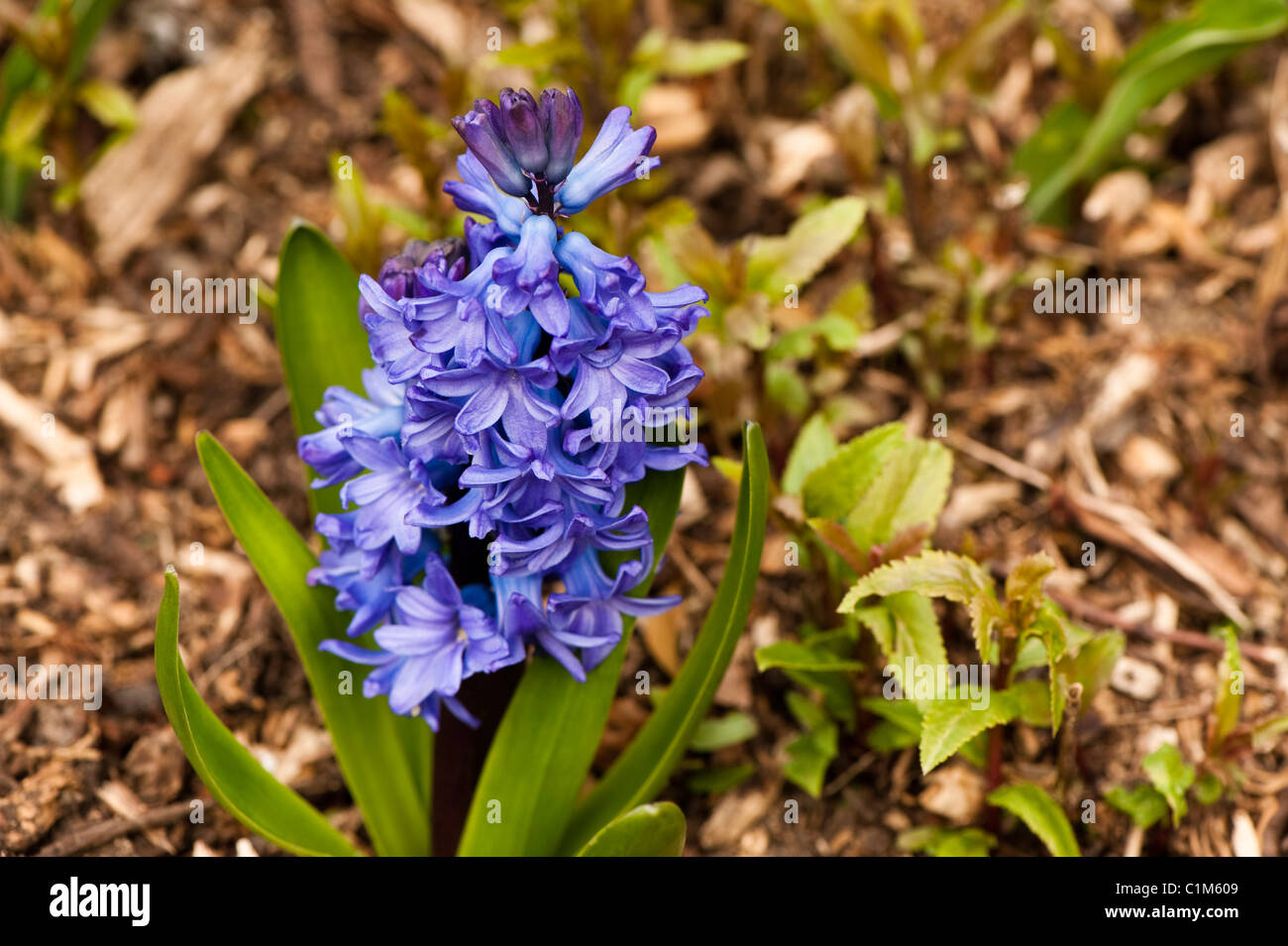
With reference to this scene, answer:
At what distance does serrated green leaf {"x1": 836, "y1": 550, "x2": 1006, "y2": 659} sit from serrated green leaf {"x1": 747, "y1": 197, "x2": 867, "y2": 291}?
0.94 meters

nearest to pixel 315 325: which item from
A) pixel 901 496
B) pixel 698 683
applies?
pixel 698 683

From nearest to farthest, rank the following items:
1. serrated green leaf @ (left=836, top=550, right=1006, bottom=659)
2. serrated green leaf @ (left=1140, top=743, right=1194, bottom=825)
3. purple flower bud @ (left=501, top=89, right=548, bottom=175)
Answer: purple flower bud @ (left=501, top=89, right=548, bottom=175) → serrated green leaf @ (left=836, top=550, right=1006, bottom=659) → serrated green leaf @ (left=1140, top=743, right=1194, bottom=825)

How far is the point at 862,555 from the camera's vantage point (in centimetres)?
285

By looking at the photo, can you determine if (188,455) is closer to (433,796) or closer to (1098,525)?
(433,796)

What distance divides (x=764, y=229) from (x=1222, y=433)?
1.74 metres

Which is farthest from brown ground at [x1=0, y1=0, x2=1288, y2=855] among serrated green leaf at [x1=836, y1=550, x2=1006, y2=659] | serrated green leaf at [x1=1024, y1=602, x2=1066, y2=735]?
serrated green leaf at [x1=836, y1=550, x2=1006, y2=659]

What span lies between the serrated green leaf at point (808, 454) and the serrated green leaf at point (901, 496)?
0.25 m

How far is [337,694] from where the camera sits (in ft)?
9.12

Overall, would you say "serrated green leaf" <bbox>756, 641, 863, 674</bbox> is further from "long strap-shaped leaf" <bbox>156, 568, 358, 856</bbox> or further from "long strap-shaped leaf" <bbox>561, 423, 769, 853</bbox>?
"long strap-shaped leaf" <bbox>156, 568, 358, 856</bbox>

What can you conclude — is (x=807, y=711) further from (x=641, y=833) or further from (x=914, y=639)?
(x=641, y=833)

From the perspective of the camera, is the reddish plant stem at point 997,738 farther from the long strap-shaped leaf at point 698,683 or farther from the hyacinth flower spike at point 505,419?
the hyacinth flower spike at point 505,419

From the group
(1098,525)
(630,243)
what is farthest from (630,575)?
(1098,525)

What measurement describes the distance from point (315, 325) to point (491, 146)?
35.0 inches

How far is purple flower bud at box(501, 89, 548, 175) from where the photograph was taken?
2.12 m
